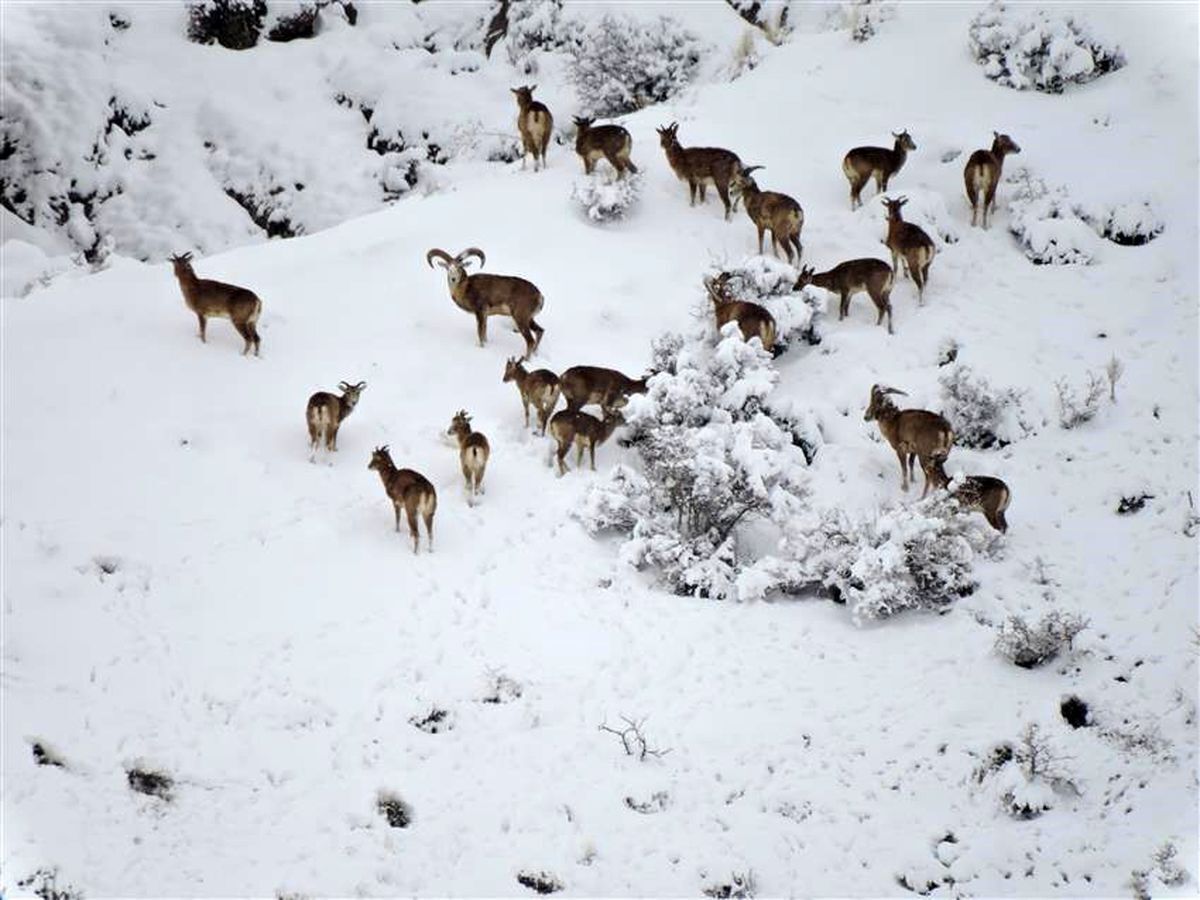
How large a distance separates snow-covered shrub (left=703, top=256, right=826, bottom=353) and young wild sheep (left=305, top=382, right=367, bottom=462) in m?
4.97

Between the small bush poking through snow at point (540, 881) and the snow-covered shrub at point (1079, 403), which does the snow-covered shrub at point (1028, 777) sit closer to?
the small bush poking through snow at point (540, 881)

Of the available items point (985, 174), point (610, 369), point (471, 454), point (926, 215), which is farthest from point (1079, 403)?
point (471, 454)

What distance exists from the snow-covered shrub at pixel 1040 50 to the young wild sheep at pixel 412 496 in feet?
46.6

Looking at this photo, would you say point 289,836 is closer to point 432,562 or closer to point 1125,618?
point 432,562

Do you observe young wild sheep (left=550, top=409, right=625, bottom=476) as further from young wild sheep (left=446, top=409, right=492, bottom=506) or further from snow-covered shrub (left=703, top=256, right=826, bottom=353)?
snow-covered shrub (left=703, top=256, right=826, bottom=353)

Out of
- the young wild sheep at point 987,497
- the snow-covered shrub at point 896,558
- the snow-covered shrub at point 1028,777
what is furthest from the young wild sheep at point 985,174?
the snow-covered shrub at point 1028,777

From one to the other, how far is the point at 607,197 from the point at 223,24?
13.7 m

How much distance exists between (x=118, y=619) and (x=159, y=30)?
792 inches

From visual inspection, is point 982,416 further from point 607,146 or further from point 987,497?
point 607,146

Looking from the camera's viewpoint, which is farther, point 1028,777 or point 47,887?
point 1028,777

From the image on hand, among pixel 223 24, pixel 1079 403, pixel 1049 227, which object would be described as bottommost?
pixel 223 24

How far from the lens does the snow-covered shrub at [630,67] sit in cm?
2445

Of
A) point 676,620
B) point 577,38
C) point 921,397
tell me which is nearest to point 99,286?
point 676,620

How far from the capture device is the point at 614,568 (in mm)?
12383
